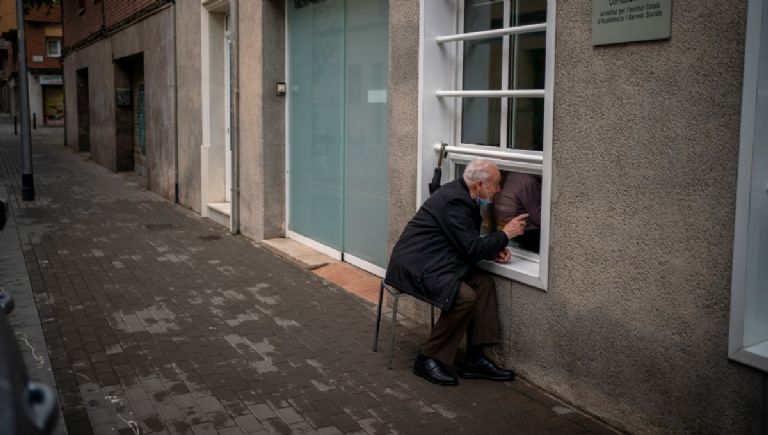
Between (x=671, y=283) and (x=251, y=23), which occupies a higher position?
(x=251, y=23)

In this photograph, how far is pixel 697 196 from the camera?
4.08 metres

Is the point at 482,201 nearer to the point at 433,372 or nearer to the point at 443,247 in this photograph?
the point at 443,247

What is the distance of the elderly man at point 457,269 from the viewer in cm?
529

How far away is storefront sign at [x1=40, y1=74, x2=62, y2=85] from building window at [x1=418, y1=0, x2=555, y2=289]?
51.5 meters

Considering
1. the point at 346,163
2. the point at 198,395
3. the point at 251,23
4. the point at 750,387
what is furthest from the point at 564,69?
the point at 251,23

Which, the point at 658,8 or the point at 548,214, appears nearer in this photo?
the point at 658,8

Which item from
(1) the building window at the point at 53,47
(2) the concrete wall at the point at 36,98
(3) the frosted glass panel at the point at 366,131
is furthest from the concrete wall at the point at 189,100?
(1) the building window at the point at 53,47

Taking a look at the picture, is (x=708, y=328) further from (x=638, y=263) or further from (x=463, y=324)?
(x=463, y=324)

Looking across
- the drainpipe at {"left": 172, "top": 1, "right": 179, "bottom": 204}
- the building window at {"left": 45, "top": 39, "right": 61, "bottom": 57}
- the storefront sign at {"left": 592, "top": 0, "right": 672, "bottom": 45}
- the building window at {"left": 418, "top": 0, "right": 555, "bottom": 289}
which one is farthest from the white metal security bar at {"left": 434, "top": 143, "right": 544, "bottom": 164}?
the building window at {"left": 45, "top": 39, "right": 61, "bottom": 57}

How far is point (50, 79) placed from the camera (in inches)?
2080

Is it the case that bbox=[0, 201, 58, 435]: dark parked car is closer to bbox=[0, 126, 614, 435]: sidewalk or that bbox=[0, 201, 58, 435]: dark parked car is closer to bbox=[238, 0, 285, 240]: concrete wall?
bbox=[0, 126, 614, 435]: sidewalk

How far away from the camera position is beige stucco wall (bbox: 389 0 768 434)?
396cm

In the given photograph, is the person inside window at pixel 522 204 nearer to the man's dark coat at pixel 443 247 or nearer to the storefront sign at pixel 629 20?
the man's dark coat at pixel 443 247

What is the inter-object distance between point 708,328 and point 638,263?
54 centimetres
